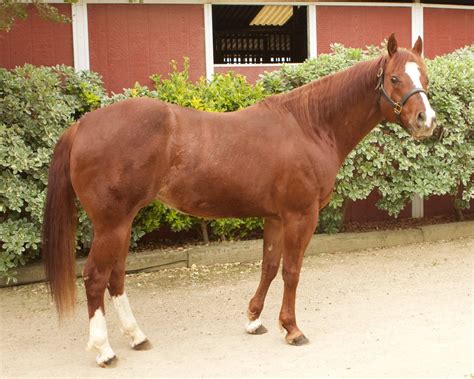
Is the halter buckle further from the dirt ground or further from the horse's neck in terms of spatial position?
the dirt ground

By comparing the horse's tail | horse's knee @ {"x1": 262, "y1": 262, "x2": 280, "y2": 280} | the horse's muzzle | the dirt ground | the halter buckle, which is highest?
the halter buckle

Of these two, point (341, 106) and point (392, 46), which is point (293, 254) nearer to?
point (341, 106)

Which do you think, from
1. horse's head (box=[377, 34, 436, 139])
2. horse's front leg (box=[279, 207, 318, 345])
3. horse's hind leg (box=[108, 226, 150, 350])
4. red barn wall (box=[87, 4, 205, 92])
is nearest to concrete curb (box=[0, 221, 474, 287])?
horse's hind leg (box=[108, 226, 150, 350])

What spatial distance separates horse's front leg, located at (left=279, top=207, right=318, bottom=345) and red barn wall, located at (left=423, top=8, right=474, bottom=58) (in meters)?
5.48

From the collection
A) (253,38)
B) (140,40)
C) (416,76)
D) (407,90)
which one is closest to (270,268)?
(407,90)

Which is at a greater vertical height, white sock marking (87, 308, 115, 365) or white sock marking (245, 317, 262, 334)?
white sock marking (87, 308, 115, 365)

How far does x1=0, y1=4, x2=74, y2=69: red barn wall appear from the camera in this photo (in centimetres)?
700

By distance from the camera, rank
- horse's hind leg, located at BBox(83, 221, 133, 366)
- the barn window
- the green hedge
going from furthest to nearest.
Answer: the barn window → the green hedge → horse's hind leg, located at BBox(83, 221, 133, 366)

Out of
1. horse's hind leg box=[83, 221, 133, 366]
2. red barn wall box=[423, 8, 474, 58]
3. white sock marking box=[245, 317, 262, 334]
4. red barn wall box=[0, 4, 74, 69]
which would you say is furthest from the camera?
red barn wall box=[423, 8, 474, 58]

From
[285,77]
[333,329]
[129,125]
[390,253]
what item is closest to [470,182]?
[390,253]

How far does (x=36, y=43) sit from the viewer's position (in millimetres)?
7113

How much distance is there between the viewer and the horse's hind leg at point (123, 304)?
404cm

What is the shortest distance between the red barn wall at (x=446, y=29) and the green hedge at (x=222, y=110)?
0.85 metres

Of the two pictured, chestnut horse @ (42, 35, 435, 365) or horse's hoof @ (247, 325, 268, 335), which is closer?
chestnut horse @ (42, 35, 435, 365)
